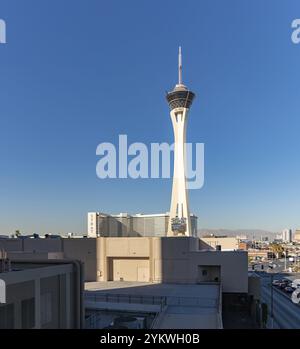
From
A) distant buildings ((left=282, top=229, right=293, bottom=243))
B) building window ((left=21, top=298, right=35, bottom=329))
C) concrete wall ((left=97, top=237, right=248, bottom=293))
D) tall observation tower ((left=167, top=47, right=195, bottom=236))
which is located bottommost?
distant buildings ((left=282, top=229, right=293, bottom=243))

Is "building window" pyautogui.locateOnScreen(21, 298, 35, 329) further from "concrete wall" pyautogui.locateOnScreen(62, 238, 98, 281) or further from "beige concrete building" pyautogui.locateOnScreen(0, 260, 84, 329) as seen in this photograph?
"concrete wall" pyautogui.locateOnScreen(62, 238, 98, 281)

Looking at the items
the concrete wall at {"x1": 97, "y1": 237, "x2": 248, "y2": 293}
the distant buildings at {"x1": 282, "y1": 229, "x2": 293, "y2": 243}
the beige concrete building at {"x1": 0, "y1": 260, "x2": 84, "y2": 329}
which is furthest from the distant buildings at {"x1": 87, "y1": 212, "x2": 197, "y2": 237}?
the distant buildings at {"x1": 282, "y1": 229, "x2": 293, "y2": 243}

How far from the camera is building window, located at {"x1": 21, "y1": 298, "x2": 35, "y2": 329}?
746 centimetres

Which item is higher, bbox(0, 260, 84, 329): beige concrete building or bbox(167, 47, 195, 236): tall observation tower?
bbox(167, 47, 195, 236): tall observation tower

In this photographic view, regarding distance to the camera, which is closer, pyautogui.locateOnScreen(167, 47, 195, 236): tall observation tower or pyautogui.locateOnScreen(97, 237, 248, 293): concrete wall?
pyautogui.locateOnScreen(97, 237, 248, 293): concrete wall

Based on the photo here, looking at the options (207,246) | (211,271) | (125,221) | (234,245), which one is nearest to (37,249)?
(125,221)

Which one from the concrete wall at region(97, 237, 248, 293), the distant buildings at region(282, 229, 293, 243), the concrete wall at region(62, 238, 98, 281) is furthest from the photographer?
the distant buildings at region(282, 229, 293, 243)

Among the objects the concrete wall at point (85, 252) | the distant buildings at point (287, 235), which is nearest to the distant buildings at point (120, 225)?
the concrete wall at point (85, 252)

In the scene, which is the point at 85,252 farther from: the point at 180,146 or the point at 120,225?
the point at 180,146

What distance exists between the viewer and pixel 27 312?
7.64 m

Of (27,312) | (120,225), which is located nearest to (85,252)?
(120,225)
